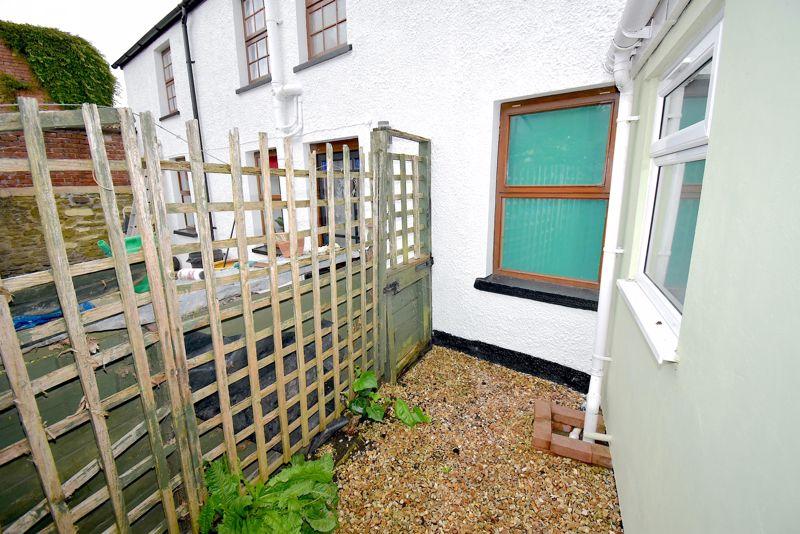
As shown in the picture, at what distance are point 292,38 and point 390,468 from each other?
5.05m

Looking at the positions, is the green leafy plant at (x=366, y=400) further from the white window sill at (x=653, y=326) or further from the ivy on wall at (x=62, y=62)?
the ivy on wall at (x=62, y=62)

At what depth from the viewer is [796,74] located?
2.50ft

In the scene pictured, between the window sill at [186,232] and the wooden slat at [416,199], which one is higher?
the wooden slat at [416,199]

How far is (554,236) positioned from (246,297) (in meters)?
2.74

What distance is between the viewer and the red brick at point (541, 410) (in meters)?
2.69

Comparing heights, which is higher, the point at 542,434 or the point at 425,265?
the point at 425,265

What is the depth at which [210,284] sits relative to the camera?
1.71 m

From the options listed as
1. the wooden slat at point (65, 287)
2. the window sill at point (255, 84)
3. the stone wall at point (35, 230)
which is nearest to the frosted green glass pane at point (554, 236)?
the wooden slat at point (65, 287)

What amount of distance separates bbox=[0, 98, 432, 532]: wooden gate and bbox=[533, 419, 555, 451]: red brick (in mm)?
1603

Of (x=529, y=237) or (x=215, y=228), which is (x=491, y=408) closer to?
(x=529, y=237)

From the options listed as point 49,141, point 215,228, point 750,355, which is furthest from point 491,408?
point 49,141

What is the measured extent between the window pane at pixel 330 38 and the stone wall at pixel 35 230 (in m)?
3.29

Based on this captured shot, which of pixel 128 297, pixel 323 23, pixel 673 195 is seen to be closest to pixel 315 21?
pixel 323 23

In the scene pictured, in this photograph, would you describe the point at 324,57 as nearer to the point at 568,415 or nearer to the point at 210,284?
the point at 210,284
